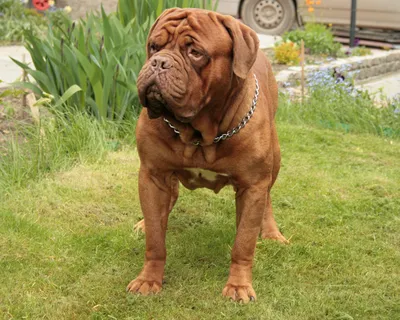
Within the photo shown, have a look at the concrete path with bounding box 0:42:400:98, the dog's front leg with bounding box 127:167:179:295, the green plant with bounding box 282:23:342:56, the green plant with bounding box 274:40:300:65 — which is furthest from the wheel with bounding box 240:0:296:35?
the dog's front leg with bounding box 127:167:179:295

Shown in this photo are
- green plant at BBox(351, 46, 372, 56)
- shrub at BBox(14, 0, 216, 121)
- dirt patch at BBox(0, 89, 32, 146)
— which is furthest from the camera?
green plant at BBox(351, 46, 372, 56)

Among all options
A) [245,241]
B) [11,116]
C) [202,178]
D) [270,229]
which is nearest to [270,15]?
[11,116]

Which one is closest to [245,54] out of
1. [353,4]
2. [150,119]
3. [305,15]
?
[150,119]

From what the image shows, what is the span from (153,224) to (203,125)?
0.60 meters

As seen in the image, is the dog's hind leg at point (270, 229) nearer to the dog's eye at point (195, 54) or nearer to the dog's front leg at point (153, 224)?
the dog's front leg at point (153, 224)

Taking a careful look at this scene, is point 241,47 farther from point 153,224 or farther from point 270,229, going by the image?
point 270,229

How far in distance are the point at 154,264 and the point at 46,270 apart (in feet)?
2.11

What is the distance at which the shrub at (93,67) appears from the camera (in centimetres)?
544

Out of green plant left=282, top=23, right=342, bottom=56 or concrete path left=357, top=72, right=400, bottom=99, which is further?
green plant left=282, top=23, right=342, bottom=56

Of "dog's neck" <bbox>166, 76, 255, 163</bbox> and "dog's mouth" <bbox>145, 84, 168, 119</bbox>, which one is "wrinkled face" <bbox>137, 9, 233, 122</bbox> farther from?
"dog's neck" <bbox>166, 76, 255, 163</bbox>

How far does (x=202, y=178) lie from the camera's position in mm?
3391

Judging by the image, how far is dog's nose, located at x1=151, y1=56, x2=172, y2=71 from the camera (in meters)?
2.82

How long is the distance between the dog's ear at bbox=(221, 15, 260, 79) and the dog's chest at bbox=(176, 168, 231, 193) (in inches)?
23.1

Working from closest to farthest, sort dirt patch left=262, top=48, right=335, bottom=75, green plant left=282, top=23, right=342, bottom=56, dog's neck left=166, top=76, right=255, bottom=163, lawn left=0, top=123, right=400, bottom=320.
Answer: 1. dog's neck left=166, top=76, right=255, bottom=163
2. lawn left=0, top=123, right=400, bottom=320
3. dirt patch left=262, top=48, right=335, bottom=75
4. green plant left=282, top=23, right=342, bottom=56
